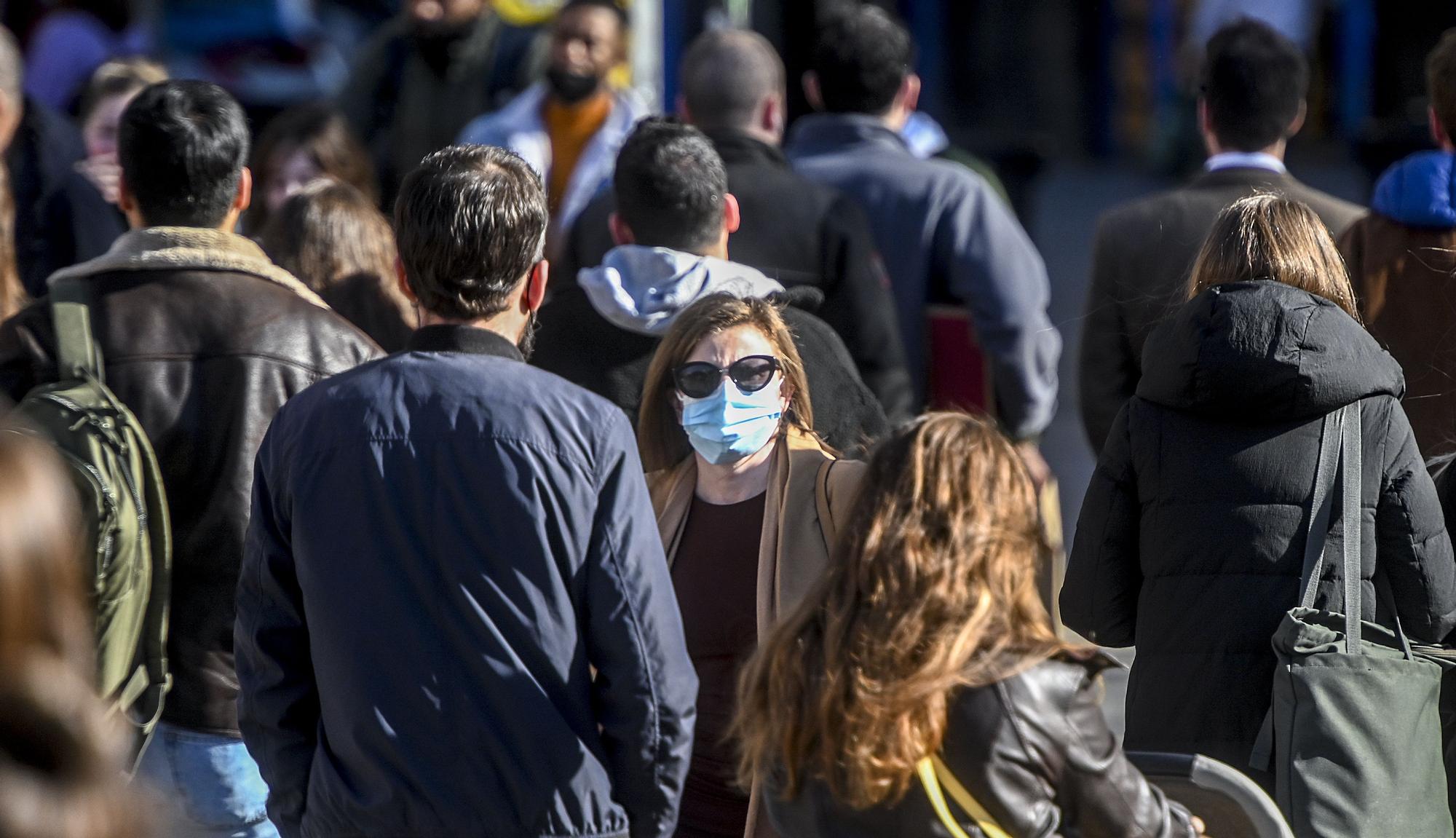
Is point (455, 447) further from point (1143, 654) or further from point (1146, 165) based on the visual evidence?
point (1146, 165)

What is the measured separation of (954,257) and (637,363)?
160 cm

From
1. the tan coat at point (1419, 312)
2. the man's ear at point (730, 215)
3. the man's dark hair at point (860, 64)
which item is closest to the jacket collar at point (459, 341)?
the man's ear at point (730, 215)

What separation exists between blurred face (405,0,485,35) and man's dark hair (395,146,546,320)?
12.9 ft

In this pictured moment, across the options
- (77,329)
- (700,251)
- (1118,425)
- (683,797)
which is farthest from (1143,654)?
(77,329)

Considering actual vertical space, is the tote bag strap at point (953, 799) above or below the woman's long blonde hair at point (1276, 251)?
below

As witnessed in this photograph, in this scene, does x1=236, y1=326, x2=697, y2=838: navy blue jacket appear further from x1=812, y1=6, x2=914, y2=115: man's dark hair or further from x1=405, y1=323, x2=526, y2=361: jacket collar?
x1=812, y1=6, x2=914, y2=115: man's dark hair

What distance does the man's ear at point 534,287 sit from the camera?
9.34ft

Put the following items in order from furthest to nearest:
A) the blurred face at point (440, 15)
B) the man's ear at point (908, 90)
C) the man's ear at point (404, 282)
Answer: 1. the blurred face at point (440, 15)
2. the man's ear at point (908, 90)
3. the man's ear at point (404, 282)

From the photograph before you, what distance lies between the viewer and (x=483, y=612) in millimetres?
2549

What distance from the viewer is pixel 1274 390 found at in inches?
122

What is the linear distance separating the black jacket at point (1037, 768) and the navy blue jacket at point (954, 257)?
2847mm

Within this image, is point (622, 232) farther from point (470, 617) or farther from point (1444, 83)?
point (1444, 83)

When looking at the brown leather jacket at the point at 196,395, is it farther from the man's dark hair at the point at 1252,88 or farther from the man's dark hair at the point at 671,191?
the man's dark hair at the point at 1252,88

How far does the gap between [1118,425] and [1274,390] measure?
1.08 ft
